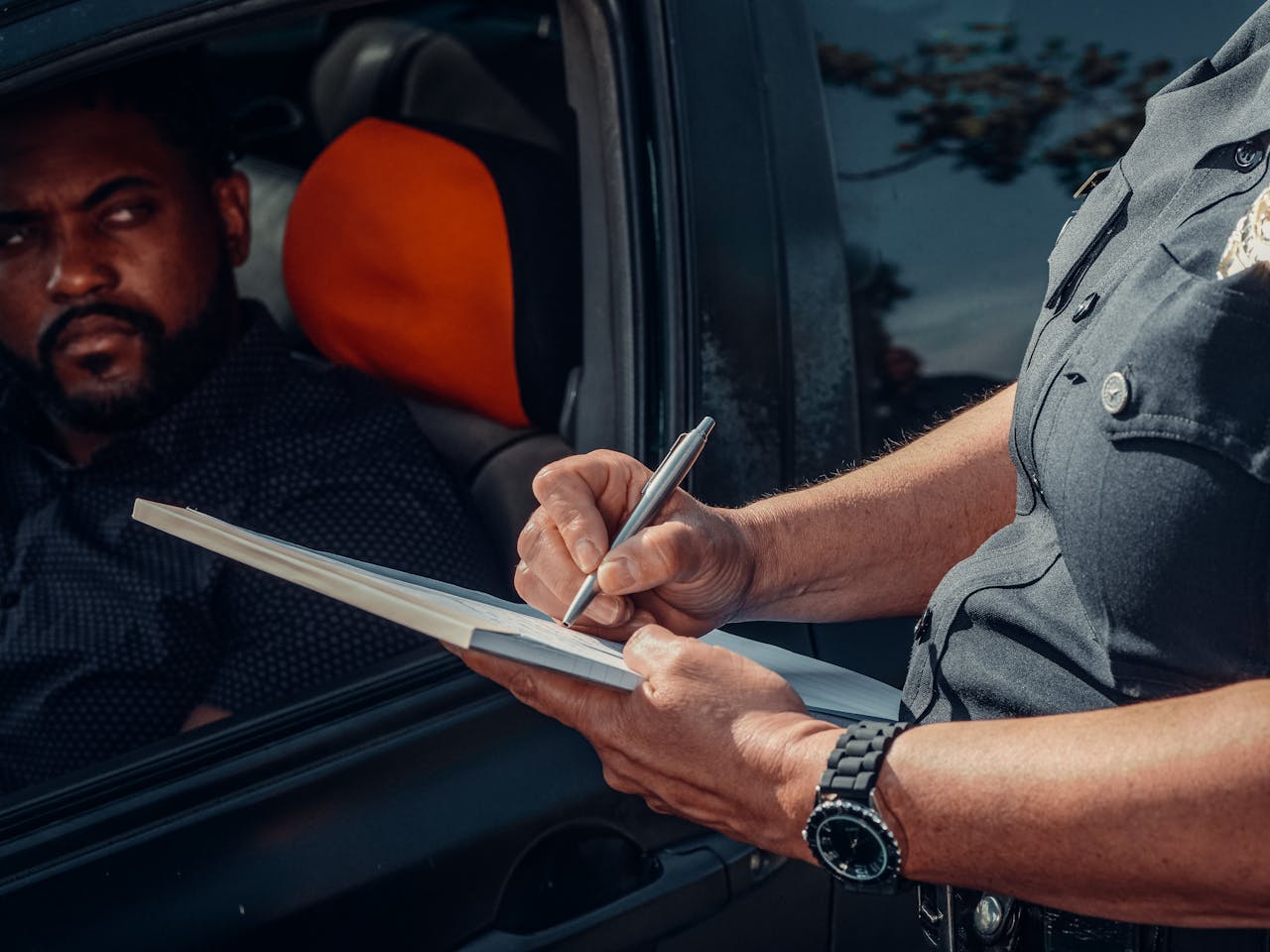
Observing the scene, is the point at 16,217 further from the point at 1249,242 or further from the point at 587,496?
the point at 1249,242

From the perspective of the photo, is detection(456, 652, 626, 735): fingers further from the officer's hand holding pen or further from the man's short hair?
the man's short hair

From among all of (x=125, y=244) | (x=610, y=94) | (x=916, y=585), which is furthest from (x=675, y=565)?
(x=125, y=244)

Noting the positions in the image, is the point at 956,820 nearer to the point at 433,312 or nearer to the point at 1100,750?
the point at 1100,750

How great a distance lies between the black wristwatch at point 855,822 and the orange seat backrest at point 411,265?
1.13 metres

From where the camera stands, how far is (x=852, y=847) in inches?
38.7

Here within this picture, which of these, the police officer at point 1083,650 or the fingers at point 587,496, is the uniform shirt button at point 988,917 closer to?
the police officer at point 1083,650

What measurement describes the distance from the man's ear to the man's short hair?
0.02 meters

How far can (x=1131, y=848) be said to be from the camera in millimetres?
883

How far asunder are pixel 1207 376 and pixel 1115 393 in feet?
0.21

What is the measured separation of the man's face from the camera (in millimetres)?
2100

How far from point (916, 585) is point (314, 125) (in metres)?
1.79

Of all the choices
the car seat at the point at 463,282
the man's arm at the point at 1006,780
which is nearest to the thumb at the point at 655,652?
the man's arm at the point at 1006,780

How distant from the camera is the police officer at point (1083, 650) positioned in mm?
894

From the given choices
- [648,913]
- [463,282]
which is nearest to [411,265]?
[463,282]
